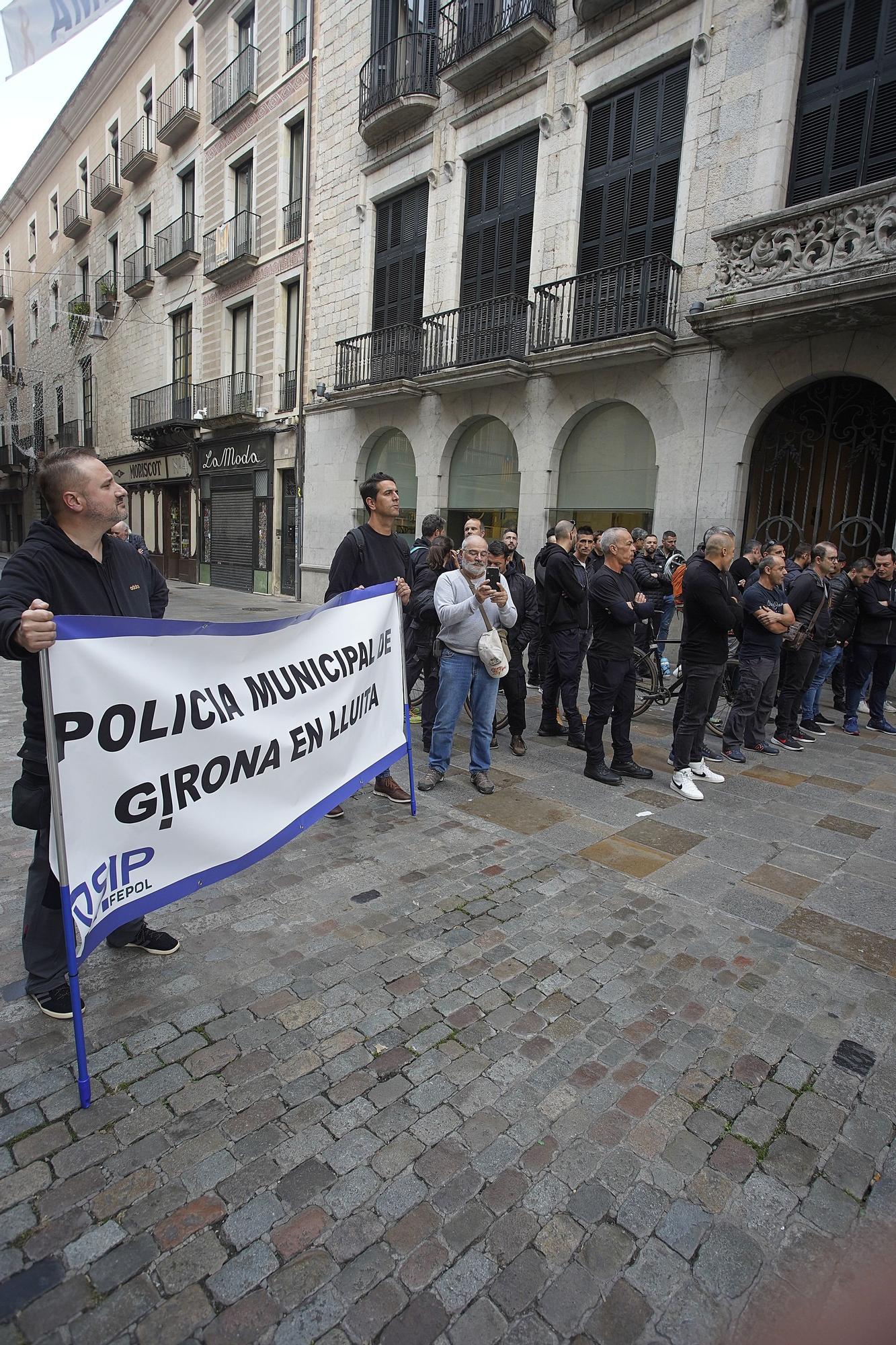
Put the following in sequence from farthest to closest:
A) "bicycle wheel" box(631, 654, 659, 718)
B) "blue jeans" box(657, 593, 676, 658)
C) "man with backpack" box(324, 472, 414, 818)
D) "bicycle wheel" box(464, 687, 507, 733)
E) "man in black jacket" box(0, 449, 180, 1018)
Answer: "blue jeans" box(657, 593, 676, 658), "bicycle wheel" box(631, 654, 659, 718), "bicycle wheel" box(464, 687, 507, 733), "man with backpack" box(324, 472, 414, 818), "man in black jacket" box(0, 449, 180, 1018)

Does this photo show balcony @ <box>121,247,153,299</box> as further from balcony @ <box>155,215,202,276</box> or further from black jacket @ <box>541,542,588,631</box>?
black jacket @ <box>541,542,588,631</box>

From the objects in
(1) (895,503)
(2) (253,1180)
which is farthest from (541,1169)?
(1) (895,503)

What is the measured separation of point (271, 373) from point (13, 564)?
64.8ft

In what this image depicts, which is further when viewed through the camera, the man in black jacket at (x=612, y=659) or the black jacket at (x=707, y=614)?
the man in black jacket at (x=612, y=659)

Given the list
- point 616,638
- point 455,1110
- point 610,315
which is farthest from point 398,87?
point 455,1110

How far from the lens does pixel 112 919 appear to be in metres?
2.50

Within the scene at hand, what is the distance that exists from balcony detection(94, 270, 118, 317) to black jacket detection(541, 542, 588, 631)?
28807 millimetres

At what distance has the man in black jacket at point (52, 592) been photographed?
8.41ft

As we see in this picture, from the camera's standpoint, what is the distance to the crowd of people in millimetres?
5254

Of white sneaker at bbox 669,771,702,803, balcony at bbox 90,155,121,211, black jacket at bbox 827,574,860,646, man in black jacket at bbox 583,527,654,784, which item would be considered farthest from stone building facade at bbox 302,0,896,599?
balcony at bbox 90,155,121,211

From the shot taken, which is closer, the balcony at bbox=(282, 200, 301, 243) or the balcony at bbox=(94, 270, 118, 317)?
the balcony at bbox=(282, 200, 301, 243)

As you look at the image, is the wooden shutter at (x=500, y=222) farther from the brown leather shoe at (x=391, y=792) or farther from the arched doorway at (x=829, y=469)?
the brown leather shoe at (x=391, y=792)

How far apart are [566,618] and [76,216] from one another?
115 feet

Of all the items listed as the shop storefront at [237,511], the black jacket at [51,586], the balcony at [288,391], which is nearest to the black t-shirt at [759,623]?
the black jacket at [51,586]
